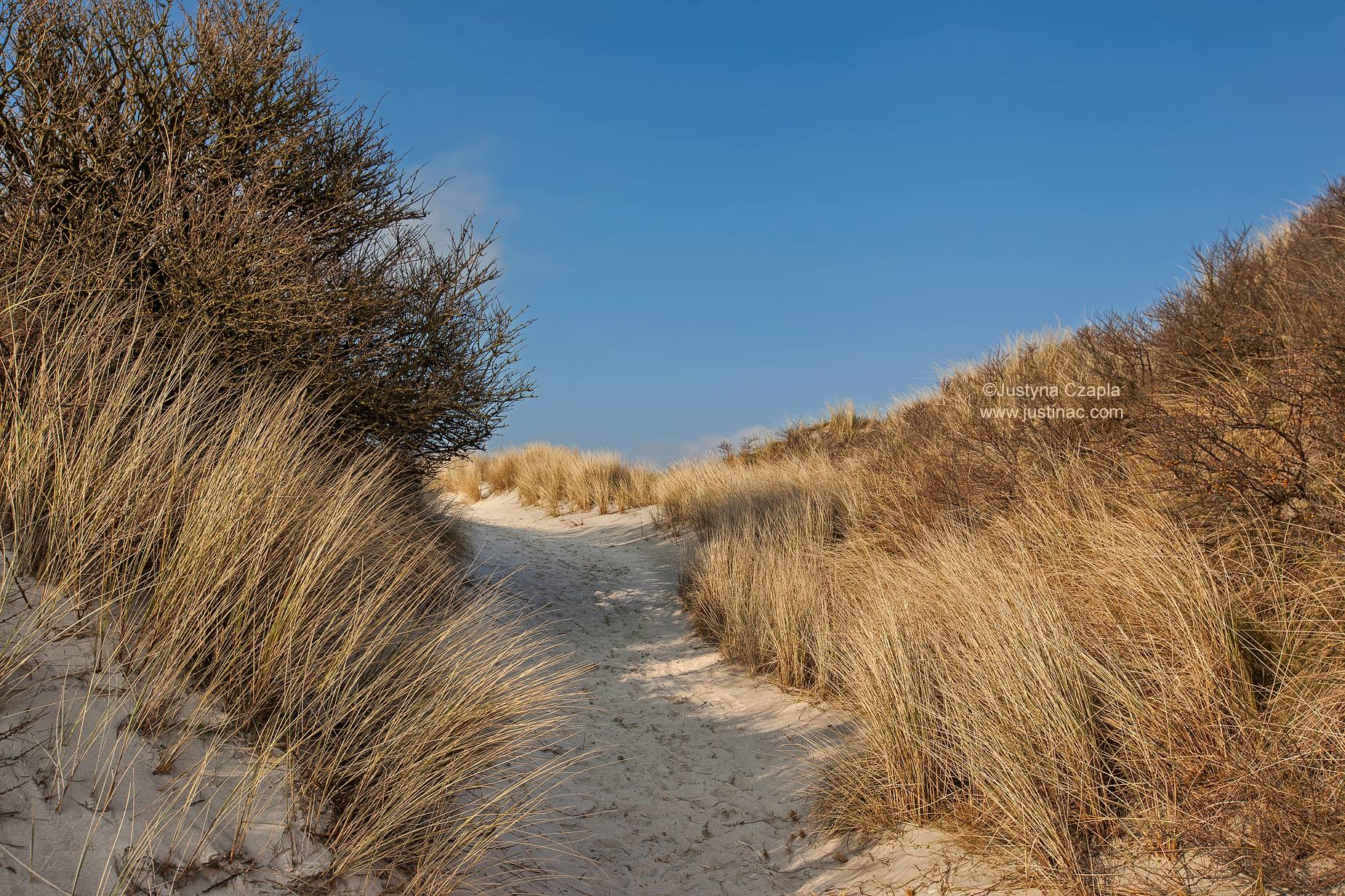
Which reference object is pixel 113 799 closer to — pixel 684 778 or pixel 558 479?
pixel 684 778

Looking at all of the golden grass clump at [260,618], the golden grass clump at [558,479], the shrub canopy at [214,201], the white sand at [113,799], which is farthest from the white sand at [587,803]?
the golden grass clump at [558,479]

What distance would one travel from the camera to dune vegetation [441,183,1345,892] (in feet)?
9.15

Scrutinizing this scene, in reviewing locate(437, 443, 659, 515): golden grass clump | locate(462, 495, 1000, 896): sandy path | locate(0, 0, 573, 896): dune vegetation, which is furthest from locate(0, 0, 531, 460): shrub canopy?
locate(437, 443, 659, 515): golden grass clump

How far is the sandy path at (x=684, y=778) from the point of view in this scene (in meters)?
3.54

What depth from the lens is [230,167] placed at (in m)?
6.09

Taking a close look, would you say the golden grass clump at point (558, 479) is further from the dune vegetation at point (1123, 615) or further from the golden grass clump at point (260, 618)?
the golden grass clump at point (260, 618)

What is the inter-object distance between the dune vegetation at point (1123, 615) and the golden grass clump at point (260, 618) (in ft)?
7.10

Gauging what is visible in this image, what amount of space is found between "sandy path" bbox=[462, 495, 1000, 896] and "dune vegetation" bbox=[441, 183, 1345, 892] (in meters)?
0.28

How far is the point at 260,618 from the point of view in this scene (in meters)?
3.16

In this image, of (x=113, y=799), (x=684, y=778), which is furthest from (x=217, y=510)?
(x=684, y=778)

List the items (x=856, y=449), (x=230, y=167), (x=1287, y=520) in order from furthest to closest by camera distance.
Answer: (x=856, y=449), (x=230, y=167), (x=1287, y=520)

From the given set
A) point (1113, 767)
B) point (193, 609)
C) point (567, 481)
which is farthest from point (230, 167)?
point (567, 481)

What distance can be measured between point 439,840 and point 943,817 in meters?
2.47

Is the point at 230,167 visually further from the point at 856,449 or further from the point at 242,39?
the point at 856,449
